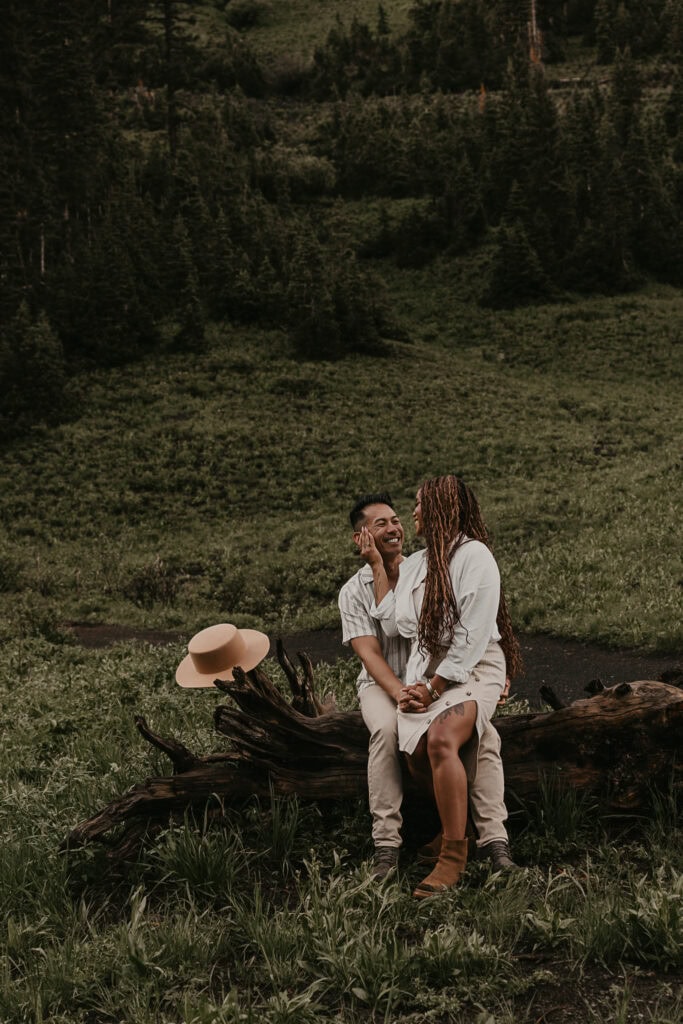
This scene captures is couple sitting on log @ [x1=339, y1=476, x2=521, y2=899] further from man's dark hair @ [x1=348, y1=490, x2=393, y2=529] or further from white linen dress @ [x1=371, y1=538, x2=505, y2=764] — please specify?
man's dark hair @ [x1=348, y1=490, x2=393, y2=529]

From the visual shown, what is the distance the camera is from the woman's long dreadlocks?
5.20 meters

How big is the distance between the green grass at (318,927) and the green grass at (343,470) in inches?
309

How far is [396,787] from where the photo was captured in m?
5.19

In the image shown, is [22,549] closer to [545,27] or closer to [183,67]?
[183,67]

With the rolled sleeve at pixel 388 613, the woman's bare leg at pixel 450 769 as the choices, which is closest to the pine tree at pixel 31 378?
the rolled sleeve at pixel 388 613

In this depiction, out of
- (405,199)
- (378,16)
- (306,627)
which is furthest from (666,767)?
(378,16)

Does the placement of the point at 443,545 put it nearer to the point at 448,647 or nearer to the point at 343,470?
the point at 448,647

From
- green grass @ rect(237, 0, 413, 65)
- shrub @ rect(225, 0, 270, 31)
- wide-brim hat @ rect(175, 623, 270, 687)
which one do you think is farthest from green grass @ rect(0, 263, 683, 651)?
shrub @ rect(225, 0, 270, 31)

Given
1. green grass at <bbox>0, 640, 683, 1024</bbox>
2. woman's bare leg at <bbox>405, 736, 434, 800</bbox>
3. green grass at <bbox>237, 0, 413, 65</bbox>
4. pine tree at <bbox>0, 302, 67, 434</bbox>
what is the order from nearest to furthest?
green grass at <bbox>0, 640, 683, 1024</bbox>
woman's bare leg at <bbox>405, 736, 434, 800</bbox>
pine tree at <bbox>0, 302, 67, 434</bbox>
green grass at <bbox>237, 0, 413, 65</bbox>

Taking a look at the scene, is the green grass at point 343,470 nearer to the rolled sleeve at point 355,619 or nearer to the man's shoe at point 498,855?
the rolled sleeve at point 355,619

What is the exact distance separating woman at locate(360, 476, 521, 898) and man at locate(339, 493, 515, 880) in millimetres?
120

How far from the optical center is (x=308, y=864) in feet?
16.1

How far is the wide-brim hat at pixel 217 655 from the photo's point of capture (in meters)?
6.16

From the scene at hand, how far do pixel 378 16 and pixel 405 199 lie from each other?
61.0 metres
